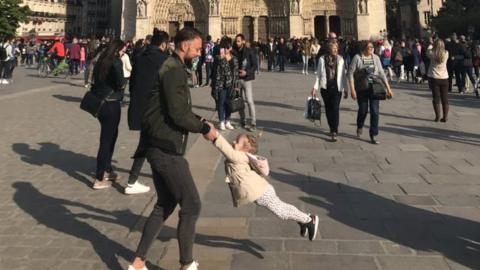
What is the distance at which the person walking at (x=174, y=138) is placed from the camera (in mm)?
3797

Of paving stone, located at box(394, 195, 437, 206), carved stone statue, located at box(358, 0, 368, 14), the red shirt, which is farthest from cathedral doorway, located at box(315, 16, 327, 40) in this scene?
paving stone, located at box(394, 195, 437, 206)

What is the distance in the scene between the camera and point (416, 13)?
77.5 m

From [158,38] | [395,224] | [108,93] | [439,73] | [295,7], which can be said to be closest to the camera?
[395,224]

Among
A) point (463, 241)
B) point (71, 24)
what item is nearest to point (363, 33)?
point (463, 241)

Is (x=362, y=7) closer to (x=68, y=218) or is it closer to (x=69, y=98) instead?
(x=69, y=98)

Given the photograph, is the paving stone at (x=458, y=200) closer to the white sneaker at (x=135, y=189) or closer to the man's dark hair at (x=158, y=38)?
the white sneaker at (x=135, y=189)

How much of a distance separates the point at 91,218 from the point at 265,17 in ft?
130

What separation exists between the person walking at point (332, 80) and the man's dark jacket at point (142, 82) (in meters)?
5.76

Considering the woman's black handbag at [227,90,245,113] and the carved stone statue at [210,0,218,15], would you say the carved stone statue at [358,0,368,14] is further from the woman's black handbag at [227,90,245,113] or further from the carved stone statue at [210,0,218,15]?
the woman's black handbag at [227,90,245,113]

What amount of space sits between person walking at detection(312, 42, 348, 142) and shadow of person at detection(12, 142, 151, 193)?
3.84m

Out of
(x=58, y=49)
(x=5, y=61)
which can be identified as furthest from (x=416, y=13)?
(x=5, y=61)

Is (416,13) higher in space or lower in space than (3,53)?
higher

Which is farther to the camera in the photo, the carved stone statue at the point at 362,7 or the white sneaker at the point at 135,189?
the carved stone statue at the point at 362,7

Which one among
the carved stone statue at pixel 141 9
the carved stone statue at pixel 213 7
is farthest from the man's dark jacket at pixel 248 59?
the carved stone statue at pixel 141 9
